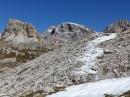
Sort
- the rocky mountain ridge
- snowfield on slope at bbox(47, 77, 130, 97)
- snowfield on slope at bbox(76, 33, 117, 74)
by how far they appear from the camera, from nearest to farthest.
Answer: snowfield on slope at bbox(47, 77, 130, 97) → the rocky mountain ridge → snowfield on slope at bbox(76, 33, 117, 74)

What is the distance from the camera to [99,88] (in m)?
42.7

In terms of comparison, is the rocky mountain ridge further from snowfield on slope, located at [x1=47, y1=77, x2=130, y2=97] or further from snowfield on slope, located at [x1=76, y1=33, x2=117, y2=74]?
snowfield on slope, located at [x1=47, y1=77, x2=130, y2=97]

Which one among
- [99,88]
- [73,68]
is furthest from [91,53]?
[99,88]

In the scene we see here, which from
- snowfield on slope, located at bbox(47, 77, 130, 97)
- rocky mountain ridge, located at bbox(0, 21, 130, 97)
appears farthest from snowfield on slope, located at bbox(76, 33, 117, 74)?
snowfield on slope, located at bbox(47, 77, 130, 97)

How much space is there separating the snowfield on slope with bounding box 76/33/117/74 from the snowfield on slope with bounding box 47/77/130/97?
13.8ft

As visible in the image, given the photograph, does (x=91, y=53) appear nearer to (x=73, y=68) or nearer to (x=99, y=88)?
(x=73, y=68)

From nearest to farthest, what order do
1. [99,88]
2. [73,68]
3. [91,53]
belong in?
[99,88], [73,68], [91,53]

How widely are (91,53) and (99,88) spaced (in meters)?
12.1

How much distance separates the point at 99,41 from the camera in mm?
59469

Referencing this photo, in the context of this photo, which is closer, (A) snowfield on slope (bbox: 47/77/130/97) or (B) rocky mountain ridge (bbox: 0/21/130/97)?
(A) snowfield on slope (bbox: 47/77/130/97)

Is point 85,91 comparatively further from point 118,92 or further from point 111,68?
point 111,68

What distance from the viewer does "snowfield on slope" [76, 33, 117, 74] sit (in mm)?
49438

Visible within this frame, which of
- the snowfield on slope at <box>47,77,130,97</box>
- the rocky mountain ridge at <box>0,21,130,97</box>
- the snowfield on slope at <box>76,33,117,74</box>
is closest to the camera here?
the snowfield on slope at <box>47,77,130,97</box>

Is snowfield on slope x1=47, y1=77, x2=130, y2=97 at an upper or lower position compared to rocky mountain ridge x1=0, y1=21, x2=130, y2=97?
lower
